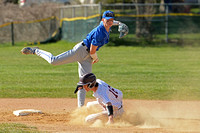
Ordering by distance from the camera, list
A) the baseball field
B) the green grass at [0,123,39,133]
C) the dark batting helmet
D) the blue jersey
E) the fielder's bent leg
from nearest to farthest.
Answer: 1. the green grass at [0,123,39,133]
2. the dark batting helmet
3. the baseball field
4. the blue jersey
5. the fielder's bent leg

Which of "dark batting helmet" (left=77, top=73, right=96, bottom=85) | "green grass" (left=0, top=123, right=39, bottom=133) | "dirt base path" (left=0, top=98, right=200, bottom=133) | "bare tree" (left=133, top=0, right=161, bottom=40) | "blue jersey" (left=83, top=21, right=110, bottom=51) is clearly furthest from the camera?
"bare tree" (left=133, top=0, right=161, bottom=40)

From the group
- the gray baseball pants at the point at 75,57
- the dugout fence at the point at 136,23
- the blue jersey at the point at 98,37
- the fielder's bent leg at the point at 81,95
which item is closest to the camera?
the blue jersey at the point at 98,37

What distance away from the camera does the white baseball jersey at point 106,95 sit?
275 inches

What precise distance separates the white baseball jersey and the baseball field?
389 mm

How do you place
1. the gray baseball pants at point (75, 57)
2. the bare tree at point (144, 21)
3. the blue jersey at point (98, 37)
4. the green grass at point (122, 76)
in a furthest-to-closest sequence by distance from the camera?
the bare tree at point (144, 21) → the green grass at point (122, 76) → the gray baseball pants at point (75, 57) → the blue jersey at point (98, 37)

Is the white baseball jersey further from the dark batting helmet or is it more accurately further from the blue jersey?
the blue jersey

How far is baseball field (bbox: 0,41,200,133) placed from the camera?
6984 millimetres

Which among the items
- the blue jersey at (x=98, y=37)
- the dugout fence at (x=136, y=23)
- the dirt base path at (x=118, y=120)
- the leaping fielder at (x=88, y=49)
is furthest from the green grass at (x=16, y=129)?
the dugout fence at (x=136, y=23)

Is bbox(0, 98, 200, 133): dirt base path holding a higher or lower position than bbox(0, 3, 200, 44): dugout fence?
lower

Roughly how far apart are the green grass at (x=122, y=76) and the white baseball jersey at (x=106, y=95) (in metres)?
3.10

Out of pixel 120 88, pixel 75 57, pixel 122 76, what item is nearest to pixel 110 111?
pixel 75 57

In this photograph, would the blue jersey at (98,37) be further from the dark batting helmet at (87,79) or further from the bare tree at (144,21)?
the bare tree at (144,21)

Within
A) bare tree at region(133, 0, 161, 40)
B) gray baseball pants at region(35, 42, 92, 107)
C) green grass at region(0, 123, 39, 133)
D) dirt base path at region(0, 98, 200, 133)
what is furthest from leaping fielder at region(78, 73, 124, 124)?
bare tree at region(133, 0, 161, 40)

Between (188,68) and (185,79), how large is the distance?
8.45ft
